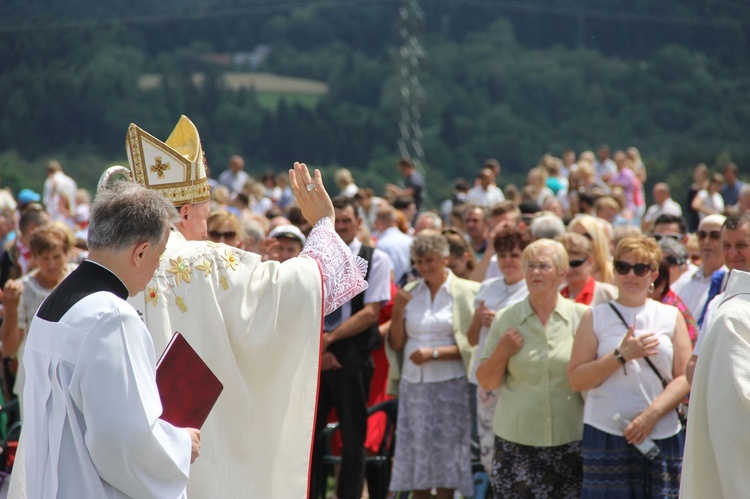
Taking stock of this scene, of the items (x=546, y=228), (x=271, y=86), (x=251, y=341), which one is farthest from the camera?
(x=271, y=86)

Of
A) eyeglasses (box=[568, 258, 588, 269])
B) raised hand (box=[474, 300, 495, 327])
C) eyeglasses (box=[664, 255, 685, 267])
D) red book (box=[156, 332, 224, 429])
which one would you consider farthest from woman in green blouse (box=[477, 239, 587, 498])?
red book (box=[156, 332, 224, 429])

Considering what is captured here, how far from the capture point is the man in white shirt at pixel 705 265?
711cm

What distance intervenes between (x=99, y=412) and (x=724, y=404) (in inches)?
86.3

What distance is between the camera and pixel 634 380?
18.4ft

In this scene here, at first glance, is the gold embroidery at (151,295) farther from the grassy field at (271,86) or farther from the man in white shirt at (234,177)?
the grassy field at (271,86)

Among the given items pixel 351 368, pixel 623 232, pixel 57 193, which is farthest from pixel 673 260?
pixel 57 193

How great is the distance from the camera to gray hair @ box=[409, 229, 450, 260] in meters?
7.26

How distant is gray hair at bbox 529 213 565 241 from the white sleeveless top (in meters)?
2.13

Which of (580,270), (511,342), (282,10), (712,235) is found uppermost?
(282,10)

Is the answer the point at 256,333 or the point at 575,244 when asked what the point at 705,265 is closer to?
the point at 575,244

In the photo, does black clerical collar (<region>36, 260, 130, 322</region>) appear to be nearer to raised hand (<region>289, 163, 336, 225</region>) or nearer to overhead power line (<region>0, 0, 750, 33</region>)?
raised hand (<region>289, 163, 336, 225</region>)

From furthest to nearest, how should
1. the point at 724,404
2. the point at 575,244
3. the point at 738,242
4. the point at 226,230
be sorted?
1. the point at 226,230
2. the point at 575,244
3. the point at 738,242
4. the point at 724,404

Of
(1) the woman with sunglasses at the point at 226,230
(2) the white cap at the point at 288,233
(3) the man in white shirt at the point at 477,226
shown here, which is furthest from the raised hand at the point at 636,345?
(3) the man in white shirt at the point at 477,226

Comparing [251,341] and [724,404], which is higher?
[251,341]
